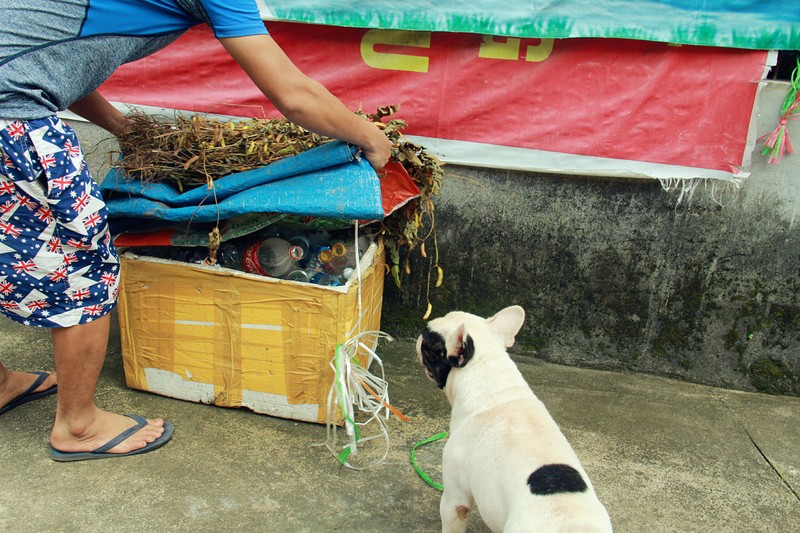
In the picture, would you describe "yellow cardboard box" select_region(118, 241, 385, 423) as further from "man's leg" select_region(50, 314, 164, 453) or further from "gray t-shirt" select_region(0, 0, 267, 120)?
"gray t-shirt" select_region(0, 0, 267, 120)

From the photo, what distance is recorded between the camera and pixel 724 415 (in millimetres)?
3115

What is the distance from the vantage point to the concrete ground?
2285mm

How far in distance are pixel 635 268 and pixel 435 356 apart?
1.59m

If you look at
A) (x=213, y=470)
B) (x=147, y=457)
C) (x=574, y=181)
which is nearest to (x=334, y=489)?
(x=213, y=470)

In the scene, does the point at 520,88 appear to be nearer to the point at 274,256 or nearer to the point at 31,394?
the point at 274,256

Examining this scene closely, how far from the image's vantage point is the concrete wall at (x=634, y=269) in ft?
10.4

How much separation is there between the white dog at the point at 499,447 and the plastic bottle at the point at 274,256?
2.74ft

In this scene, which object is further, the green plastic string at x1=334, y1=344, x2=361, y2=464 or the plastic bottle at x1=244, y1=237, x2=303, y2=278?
the plastic bottle at x1=244, y1=237, x2=303, y2=278

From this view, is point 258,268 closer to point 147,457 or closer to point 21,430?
point 147,457

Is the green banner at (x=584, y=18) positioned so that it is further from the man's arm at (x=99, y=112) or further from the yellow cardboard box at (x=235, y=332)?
the yellow cardboard box at (x=235, y=332)

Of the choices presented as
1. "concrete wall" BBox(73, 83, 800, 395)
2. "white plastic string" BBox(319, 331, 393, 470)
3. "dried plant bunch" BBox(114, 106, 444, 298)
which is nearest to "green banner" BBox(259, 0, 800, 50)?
"dried plant bunch" BBox(114, 106, 444, 298)

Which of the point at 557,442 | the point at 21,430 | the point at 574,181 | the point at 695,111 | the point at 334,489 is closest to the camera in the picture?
the point at 557,442

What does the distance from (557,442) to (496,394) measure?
25 cm

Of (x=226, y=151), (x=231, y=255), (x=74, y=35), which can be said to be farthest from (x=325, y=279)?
(x=74, y=35)
